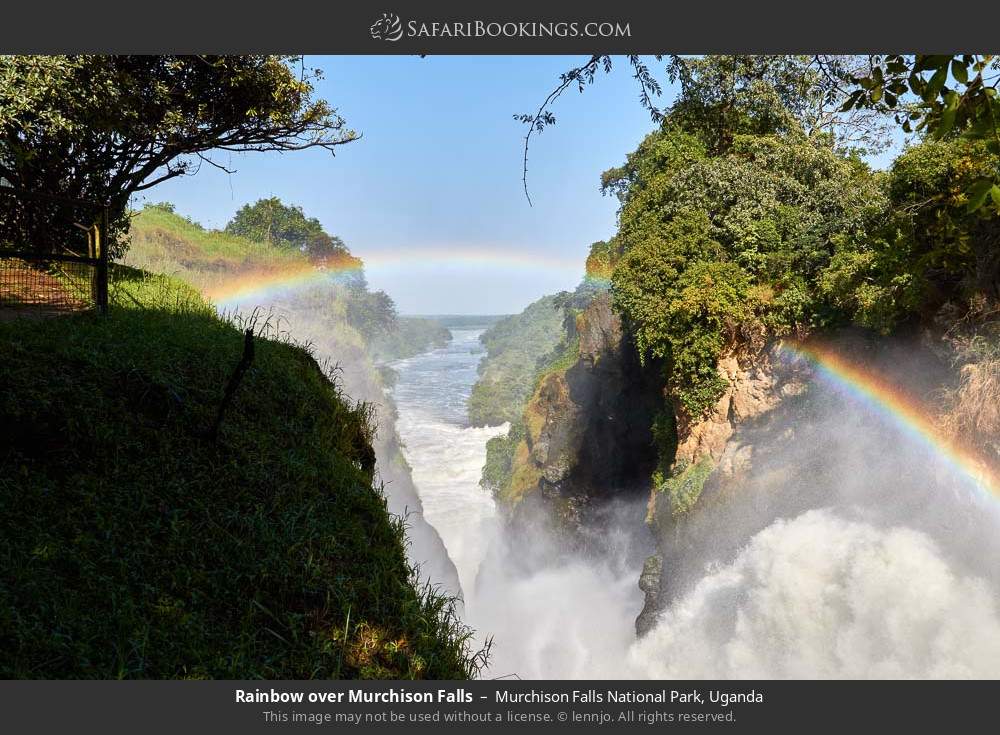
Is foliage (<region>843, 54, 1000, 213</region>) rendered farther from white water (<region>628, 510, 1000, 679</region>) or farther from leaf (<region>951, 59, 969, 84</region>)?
white water (<region>628, 510, 1000, 679</region>)

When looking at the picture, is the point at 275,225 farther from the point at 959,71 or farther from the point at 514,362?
the point at 959,71

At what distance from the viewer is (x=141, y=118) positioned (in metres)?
9.37

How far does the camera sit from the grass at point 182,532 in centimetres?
289

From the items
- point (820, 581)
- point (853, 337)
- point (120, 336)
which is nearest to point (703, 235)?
point (853, 337)

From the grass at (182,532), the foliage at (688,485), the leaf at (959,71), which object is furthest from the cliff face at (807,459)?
the grass at (182,532)

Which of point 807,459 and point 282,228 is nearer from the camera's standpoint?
point 807,459

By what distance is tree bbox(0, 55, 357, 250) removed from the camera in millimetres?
7352

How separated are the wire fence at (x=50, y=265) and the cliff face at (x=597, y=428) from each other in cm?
1474

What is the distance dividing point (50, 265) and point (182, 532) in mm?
5153

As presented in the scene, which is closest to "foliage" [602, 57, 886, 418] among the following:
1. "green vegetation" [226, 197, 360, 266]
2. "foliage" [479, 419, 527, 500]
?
"foliage" [479, 419, 527, 500]

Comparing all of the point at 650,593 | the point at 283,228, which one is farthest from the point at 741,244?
the point at 283,228

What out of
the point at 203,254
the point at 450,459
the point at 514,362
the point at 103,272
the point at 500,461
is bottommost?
the point at 450,459

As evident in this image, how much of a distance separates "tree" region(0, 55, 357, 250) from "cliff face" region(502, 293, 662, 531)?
480 inches

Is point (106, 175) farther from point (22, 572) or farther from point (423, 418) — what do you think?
point (423, 418)
